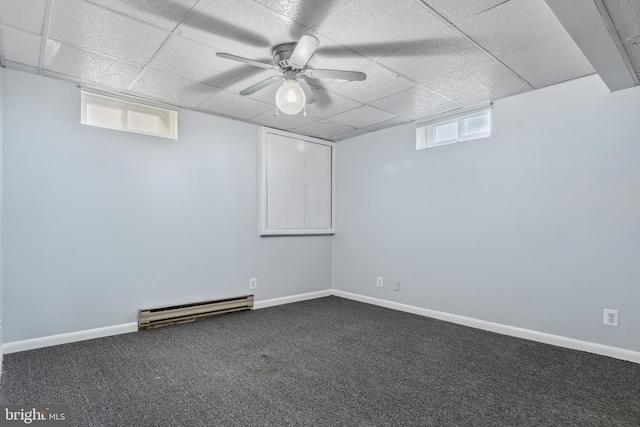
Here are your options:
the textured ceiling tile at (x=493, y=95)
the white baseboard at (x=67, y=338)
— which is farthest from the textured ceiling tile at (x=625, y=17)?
the white baseboard at (x=67, y=338)

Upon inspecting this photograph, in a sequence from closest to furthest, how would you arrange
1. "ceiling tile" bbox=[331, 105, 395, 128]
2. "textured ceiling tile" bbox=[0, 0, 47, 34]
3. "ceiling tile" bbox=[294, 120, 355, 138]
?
"textured ceiling tile" bbox=[0, 0, 47, 34], "ceiling tile" bbox=[331, 105, 395, 128], "ceiling tile" bbox=[294, 120, 355, 138]

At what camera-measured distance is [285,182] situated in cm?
483

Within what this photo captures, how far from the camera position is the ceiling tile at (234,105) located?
3549 mm

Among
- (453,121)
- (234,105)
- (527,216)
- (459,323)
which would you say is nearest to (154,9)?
(234,105)

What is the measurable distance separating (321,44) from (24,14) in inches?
74.2

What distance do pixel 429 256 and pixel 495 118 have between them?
172 cm

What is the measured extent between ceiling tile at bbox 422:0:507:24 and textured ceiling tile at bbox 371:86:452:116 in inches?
44.4

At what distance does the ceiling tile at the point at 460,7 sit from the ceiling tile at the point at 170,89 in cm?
215

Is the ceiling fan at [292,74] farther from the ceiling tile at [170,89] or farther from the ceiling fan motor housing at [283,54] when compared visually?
the ceiling tile at [170,89]

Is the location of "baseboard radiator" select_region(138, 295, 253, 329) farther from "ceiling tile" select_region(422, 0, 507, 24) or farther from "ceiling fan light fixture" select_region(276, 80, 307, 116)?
"ceiling tile" select_region(422, 0, 507, 24)

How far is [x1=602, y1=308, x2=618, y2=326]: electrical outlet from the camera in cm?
286

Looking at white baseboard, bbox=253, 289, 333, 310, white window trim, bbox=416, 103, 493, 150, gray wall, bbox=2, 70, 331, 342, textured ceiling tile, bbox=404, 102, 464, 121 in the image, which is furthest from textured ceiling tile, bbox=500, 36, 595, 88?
white baseboard, bbox=253, 289, 333, 310

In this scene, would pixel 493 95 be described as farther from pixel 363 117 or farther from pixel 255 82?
pixel 255 82

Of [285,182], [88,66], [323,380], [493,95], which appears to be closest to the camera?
[323,380]
